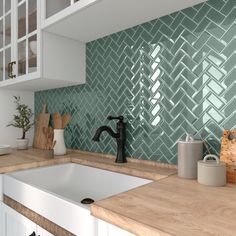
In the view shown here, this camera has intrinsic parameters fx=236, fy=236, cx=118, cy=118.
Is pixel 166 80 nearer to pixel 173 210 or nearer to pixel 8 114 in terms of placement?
pixel 173 210

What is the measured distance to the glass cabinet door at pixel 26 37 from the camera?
1589 millimetres

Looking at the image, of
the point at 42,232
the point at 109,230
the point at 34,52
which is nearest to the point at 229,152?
the point at 109,230

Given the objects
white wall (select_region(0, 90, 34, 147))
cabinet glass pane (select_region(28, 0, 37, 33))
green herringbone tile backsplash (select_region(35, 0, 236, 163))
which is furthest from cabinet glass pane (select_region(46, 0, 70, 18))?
white wall (select_region(0, 90, 34, 147))

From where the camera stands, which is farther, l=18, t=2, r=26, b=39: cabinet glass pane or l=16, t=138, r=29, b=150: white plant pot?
l=16, t=138, r=29, b=150: white plant pot

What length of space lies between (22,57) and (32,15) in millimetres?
309

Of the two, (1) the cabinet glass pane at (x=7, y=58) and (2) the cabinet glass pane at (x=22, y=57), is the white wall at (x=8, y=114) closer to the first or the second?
(1) the cabinet glass pane at (x=7, y=58)

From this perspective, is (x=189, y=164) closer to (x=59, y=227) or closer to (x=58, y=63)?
(x=59, y=227)

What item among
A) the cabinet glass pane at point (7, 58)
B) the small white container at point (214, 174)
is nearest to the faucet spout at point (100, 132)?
the small white container at point (214, 174)

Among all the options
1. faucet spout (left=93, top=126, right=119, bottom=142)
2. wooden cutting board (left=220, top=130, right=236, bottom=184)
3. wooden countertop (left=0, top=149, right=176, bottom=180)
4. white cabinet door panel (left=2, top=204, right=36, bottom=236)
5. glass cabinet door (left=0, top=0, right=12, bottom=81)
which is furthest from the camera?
glass cabinet door (left=0, top=0, right=12, bottom=81)

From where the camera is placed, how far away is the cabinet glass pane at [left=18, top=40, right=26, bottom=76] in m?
1.71

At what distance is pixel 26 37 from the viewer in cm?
167

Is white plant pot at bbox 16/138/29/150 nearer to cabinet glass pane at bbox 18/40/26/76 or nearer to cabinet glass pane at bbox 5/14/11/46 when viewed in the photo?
cabinet glass pane at bbox 18/40/26/76

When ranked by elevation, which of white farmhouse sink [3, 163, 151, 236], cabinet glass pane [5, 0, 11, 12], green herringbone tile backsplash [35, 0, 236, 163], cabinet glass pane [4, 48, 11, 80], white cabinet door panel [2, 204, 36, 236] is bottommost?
white cabinet door panel [2, 204, 36, 236]

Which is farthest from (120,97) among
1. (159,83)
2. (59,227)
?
(59,227)
